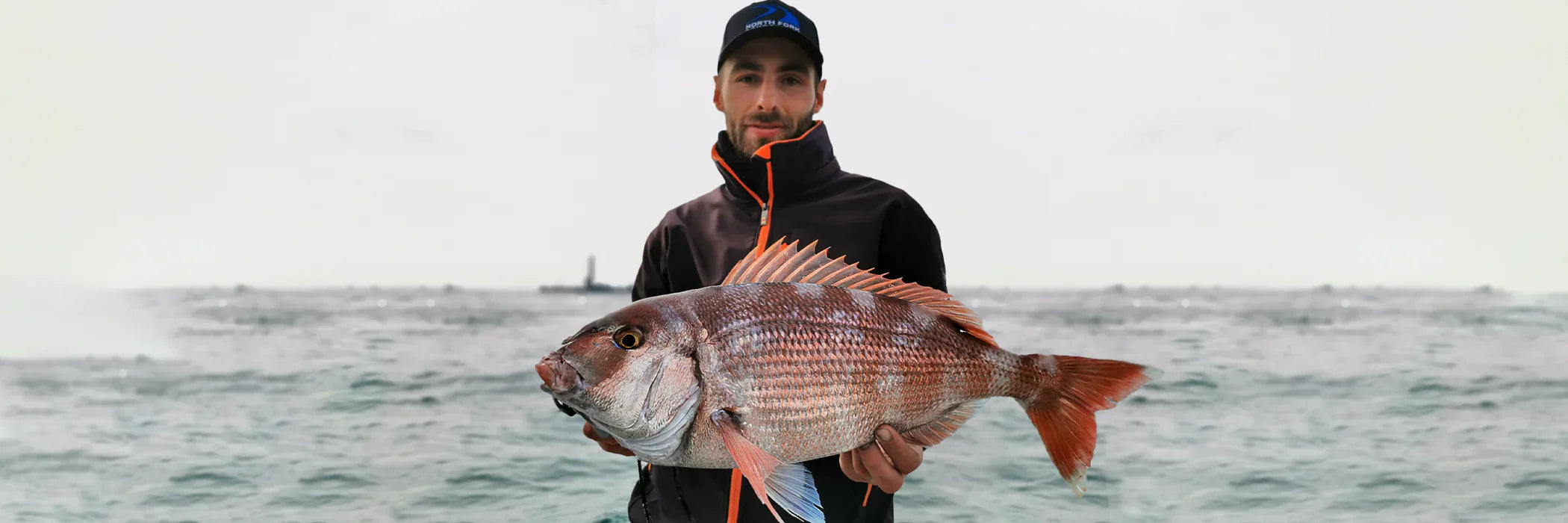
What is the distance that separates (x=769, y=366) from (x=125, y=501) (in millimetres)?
9594

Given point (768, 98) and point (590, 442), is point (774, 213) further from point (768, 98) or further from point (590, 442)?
point (590, 442)

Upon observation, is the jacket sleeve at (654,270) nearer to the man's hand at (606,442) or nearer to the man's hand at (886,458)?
the man's hand at (606,442)

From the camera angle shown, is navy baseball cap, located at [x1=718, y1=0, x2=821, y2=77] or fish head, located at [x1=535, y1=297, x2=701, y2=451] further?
navy baseball cap, located at [x1=718, y1=0, x2=821, y2=77]

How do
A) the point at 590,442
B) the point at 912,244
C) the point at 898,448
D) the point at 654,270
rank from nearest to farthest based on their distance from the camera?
1. the point at 898,448
2. the point at 912,244
3. the point at 654,270
4. the point at 590,442

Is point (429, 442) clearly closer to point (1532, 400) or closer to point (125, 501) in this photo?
→ point (125, 501)

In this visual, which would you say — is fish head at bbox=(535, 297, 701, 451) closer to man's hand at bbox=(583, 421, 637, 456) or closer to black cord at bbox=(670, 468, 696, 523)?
man's hand at bbox=(583, 421, 637, 456)

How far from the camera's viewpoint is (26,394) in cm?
1295

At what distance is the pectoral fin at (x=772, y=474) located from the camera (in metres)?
1.07

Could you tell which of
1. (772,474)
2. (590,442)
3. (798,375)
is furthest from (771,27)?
(590,442)

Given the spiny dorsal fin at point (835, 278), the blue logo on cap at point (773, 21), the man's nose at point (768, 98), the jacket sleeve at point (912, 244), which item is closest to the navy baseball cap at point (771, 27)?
the blue logo on cap at point (773, 21)

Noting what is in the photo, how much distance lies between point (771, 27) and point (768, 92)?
0.13 m

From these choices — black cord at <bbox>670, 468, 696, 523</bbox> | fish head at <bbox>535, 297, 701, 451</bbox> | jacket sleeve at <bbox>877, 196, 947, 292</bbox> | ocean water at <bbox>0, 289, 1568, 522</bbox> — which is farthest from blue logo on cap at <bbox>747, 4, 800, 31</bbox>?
ocean water at <bbox>0, 289, 1568, 522</bbox>

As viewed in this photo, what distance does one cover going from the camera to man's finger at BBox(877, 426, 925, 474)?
1210 mm

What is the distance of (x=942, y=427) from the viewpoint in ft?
4.25
